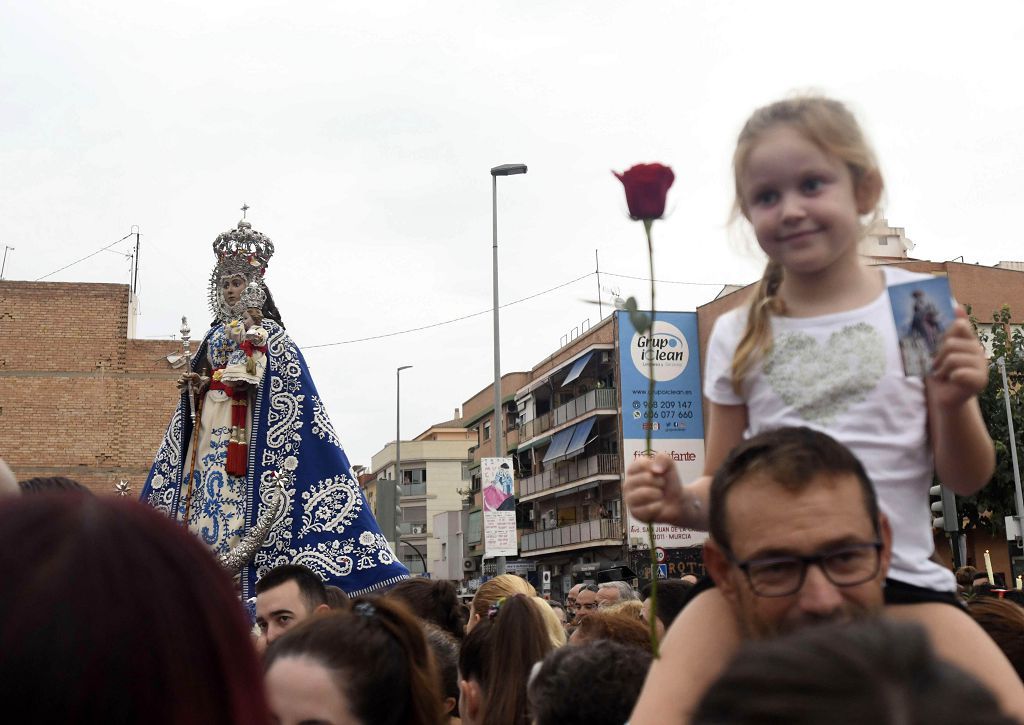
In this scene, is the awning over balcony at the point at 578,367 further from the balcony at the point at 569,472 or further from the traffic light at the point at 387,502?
the traffic light at the point at 387,502

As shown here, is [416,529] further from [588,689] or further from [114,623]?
[114,623]

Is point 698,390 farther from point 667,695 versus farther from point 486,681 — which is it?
point 667,695

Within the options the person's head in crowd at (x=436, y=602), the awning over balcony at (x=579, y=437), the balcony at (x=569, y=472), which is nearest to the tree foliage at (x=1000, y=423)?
the balcony at (x=569, y=472)

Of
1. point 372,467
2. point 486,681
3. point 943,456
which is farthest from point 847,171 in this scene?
point 372,467

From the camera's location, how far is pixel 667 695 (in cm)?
222

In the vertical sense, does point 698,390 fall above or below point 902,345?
above

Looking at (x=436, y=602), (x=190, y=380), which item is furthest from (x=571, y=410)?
(x=436, y=602)

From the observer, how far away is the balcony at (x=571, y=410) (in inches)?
1829

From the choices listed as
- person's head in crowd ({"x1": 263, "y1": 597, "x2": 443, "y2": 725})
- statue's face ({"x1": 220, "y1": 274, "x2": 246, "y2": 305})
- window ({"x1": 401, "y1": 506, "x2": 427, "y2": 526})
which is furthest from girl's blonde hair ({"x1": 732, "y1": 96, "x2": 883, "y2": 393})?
window ({"x1": 401, "y1": 506, "x2": 427, "y2": 526})

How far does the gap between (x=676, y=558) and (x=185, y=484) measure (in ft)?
96.5

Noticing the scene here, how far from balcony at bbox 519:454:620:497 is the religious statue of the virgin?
127 ft

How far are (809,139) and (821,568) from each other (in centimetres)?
86

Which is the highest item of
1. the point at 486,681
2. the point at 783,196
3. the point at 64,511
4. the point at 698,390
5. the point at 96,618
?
the point at 698,390

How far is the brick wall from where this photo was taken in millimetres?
32406
